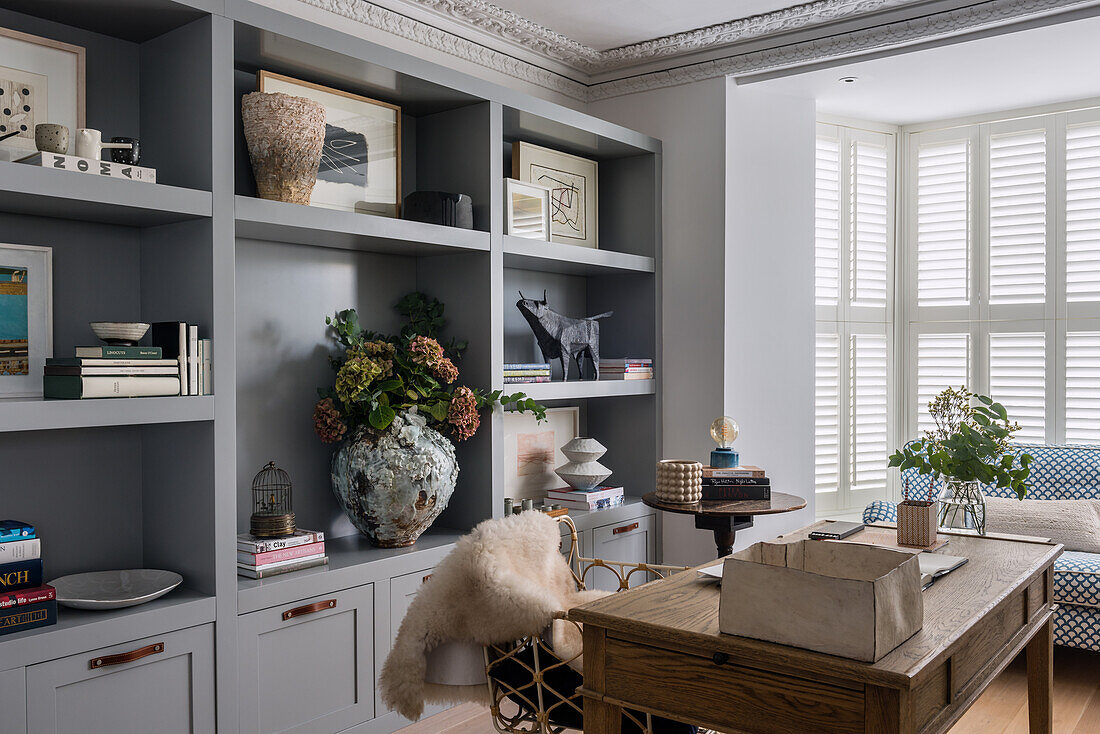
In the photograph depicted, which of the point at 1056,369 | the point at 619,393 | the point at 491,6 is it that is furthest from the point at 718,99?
the point at 1056,369

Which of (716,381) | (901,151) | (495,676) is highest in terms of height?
(901,151)

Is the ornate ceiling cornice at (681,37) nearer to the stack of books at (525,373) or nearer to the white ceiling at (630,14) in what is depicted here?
the white ceiling at (630,14)

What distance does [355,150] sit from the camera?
120 inches

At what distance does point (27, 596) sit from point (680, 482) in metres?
2.18

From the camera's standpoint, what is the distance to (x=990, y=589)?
191 centimetres

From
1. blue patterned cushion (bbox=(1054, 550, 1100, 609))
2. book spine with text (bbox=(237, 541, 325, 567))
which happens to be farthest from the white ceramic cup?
blue patterned cushion (bbox=(1054, 550, 1100, 609))

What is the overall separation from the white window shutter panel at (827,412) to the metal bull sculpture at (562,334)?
1.47 meters

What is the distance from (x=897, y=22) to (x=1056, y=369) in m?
2.13

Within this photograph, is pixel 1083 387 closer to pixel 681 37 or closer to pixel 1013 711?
pixel 1013 711

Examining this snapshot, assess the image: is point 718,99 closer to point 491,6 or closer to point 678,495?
point 491,6

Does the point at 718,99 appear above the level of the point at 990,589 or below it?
above

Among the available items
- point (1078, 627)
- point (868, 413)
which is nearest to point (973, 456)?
point (1078, 627)

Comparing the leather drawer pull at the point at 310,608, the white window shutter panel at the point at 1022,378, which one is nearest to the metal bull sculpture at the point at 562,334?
the leather drawer pull at the point at 310,608

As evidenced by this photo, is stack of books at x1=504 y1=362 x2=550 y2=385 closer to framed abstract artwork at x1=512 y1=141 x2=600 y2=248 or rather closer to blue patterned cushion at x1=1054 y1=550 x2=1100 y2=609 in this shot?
framed abstract artwork at x1=512 y1=141 x2=600 y2=248
